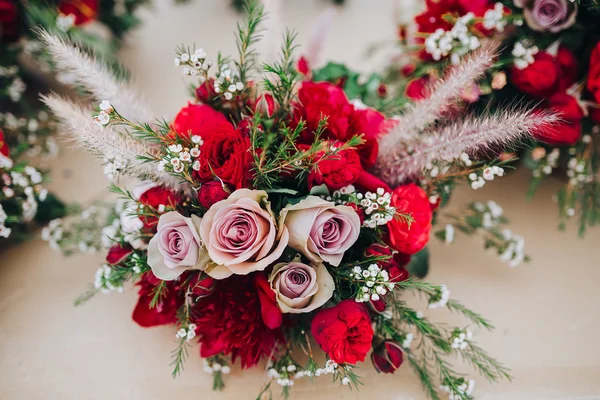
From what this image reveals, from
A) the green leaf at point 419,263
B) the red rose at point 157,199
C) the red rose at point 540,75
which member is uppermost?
the red rose at point 540,75

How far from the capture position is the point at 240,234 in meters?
0.69

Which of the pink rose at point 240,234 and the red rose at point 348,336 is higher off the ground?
the pink rose at point 240,234

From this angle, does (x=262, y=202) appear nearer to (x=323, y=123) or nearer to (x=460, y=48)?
(x=323, y=123)

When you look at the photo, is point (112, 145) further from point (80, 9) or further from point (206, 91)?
point (80, 9)

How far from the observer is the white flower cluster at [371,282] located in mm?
709

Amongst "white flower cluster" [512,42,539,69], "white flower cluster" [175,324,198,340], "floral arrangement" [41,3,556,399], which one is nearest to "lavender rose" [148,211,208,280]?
"floral arrangement" [41,3,556,399]

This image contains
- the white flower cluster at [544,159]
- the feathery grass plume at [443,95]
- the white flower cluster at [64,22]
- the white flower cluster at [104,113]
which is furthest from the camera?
the white flower cluster at [64,22]

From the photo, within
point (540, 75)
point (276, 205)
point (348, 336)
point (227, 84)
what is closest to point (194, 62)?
point (227, 84)

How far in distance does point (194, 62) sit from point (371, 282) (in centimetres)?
49

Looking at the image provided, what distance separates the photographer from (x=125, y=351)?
942 millimetres

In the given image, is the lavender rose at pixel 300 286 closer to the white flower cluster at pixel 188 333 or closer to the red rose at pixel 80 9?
Result: the white flower cluster at pixel 188 333

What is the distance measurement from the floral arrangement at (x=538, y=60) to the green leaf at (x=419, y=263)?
0.91 ft

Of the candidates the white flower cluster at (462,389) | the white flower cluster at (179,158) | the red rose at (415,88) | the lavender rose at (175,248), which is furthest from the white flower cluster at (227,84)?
the white flower cluster at (462,389)

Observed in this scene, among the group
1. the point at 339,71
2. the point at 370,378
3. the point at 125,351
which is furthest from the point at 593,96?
the point at 125,351
